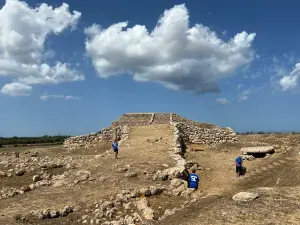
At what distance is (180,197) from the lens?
15914mm

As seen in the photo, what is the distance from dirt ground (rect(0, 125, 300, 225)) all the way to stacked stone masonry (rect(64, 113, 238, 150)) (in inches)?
231

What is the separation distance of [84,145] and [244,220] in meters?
29.8

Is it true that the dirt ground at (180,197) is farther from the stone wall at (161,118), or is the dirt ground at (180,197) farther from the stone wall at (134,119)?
the stone wall at (161,118)

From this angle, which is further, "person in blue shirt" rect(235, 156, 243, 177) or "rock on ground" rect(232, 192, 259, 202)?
"person in blue shirt" rect(235, 156, 243, 177)

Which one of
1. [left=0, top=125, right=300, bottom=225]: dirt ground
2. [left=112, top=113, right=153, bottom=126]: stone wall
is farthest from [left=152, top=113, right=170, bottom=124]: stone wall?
[left=0, top=125, right=300, bottom=225]: dirt ground

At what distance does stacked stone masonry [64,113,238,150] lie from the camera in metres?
36.4

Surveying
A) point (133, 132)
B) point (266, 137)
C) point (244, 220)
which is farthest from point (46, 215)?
point (266, 137)


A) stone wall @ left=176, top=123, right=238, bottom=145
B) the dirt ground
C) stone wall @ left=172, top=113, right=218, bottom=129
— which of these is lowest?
the dirt ground

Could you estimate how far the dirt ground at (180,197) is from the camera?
1156 centimetres

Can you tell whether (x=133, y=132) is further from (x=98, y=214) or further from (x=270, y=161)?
(x=98, y=214)

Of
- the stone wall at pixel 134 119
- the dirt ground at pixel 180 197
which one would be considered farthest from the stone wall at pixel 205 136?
the stone wall at pixel 134 119

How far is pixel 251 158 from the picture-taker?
1003 inches

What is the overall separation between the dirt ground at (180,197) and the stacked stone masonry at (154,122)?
5858mm

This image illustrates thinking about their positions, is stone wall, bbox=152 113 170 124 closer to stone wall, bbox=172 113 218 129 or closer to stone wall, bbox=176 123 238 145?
stone wall, bbox=172 113 218 129
